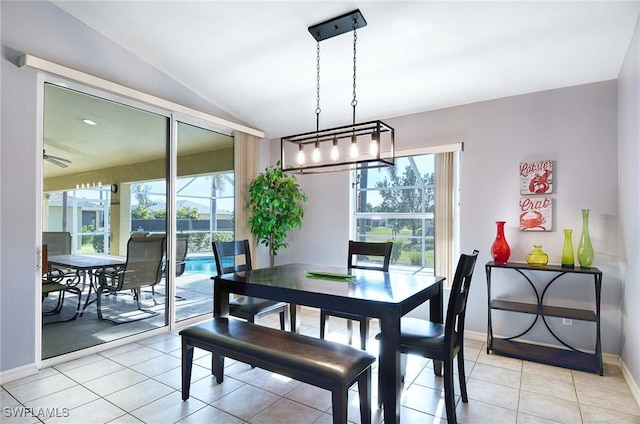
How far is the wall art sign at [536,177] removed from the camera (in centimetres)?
319

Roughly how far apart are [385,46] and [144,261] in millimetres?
3176

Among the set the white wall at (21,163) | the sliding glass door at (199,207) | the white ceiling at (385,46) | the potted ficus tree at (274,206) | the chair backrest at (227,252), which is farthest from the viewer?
the potted ficus tree at (274,206)

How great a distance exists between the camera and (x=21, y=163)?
2668mm

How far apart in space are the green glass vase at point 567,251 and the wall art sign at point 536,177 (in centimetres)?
45

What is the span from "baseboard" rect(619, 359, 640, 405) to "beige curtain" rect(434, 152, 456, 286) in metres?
1.50

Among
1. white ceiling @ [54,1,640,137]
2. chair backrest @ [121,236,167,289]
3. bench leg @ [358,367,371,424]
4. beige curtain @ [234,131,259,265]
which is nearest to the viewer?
bench leg @ [358,367,371,424]

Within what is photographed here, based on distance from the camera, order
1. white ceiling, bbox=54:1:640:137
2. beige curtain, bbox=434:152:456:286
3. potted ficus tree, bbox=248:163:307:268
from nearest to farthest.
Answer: white ceiling, bbox=54:1:640:137 < beige curtain, bbox=434:152:456:286 < potted ficus tree, bbox=248:163:307:268

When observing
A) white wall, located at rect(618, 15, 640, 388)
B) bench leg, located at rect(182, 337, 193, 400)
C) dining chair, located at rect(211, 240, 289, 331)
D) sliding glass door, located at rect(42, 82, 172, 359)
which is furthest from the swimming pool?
white wall, located at rect(618, 15, 640, 388)

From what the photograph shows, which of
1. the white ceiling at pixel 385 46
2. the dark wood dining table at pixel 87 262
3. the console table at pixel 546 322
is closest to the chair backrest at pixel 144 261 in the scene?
the dark wood dining table at pixel 87 262

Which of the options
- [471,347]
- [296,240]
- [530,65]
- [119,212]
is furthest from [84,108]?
[471,347]

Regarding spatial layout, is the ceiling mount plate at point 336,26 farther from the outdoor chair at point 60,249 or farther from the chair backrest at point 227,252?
the outdoor chair at point 60,249

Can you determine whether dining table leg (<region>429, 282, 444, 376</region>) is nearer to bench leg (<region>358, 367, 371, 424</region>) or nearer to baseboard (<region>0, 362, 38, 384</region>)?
bench leg (<region>358, 367, 371, 424</region>)

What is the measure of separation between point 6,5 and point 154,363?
3051 millimetres

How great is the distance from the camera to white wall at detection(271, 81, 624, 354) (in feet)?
9.79
